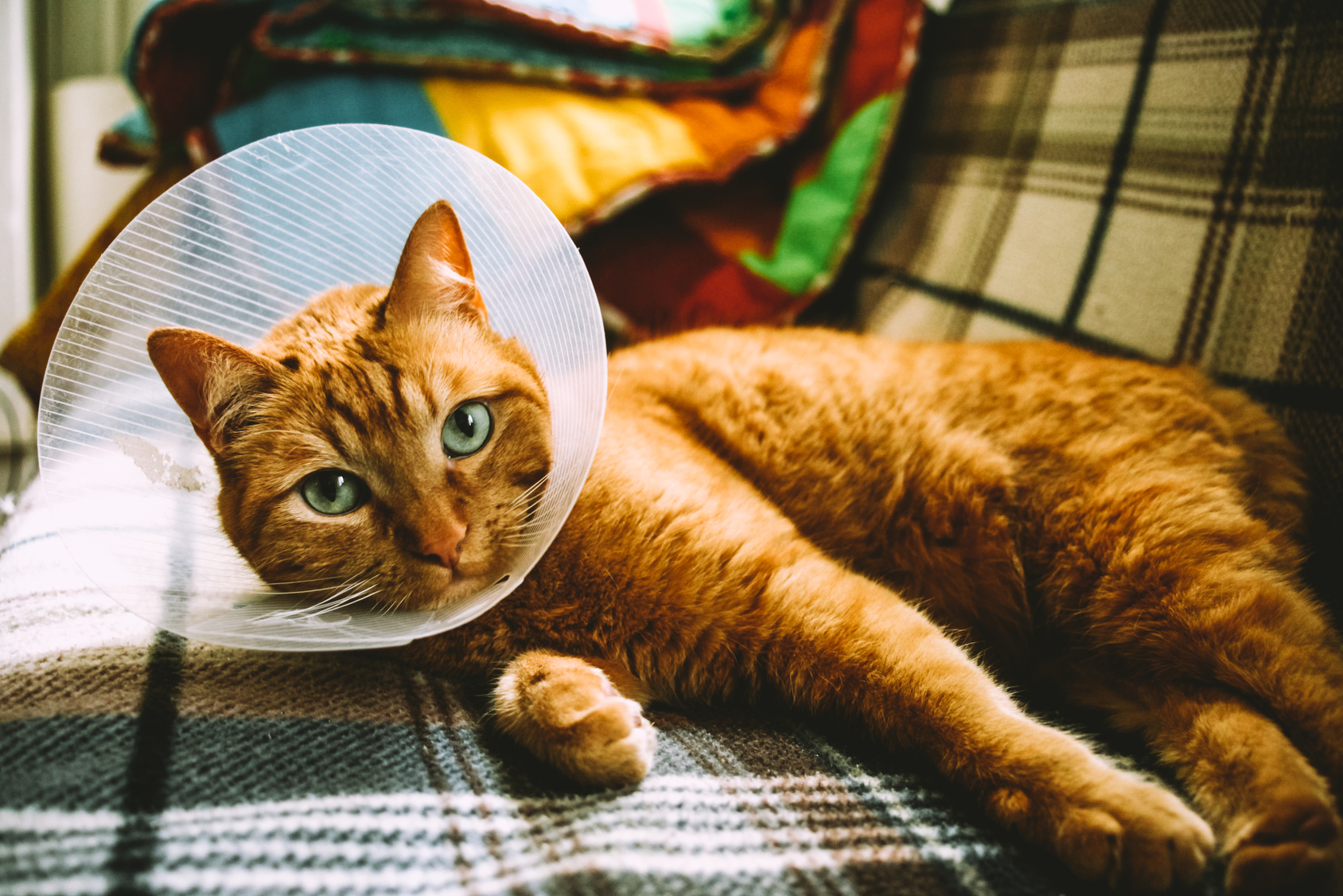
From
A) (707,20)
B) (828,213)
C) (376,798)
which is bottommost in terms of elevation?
(376,798)

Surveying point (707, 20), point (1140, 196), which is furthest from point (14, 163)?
point (1140, 196)

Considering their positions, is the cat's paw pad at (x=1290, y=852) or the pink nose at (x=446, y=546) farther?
the pink nose at (x=446, y=546)

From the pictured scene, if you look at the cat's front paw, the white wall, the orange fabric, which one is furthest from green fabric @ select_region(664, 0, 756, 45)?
the white wall

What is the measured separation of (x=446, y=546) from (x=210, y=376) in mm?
381

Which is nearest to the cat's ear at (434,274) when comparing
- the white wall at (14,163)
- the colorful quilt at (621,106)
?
the colorful quilt at (621,106)

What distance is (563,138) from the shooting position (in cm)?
206

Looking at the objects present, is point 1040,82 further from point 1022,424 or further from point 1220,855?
point 1220,855

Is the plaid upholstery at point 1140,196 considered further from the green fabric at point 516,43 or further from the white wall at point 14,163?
the white wall at point 14,163

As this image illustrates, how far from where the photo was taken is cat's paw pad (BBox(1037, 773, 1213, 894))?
2.81 ft

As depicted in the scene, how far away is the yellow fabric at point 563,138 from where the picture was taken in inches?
78.3

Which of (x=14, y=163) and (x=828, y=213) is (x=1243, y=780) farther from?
(x=14, y=163)

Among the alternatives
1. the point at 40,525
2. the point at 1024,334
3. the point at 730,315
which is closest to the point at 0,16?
the point at 40,525

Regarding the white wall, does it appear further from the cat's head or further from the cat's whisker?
the cat's whisker

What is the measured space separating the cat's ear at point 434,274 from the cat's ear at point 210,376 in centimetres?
19
